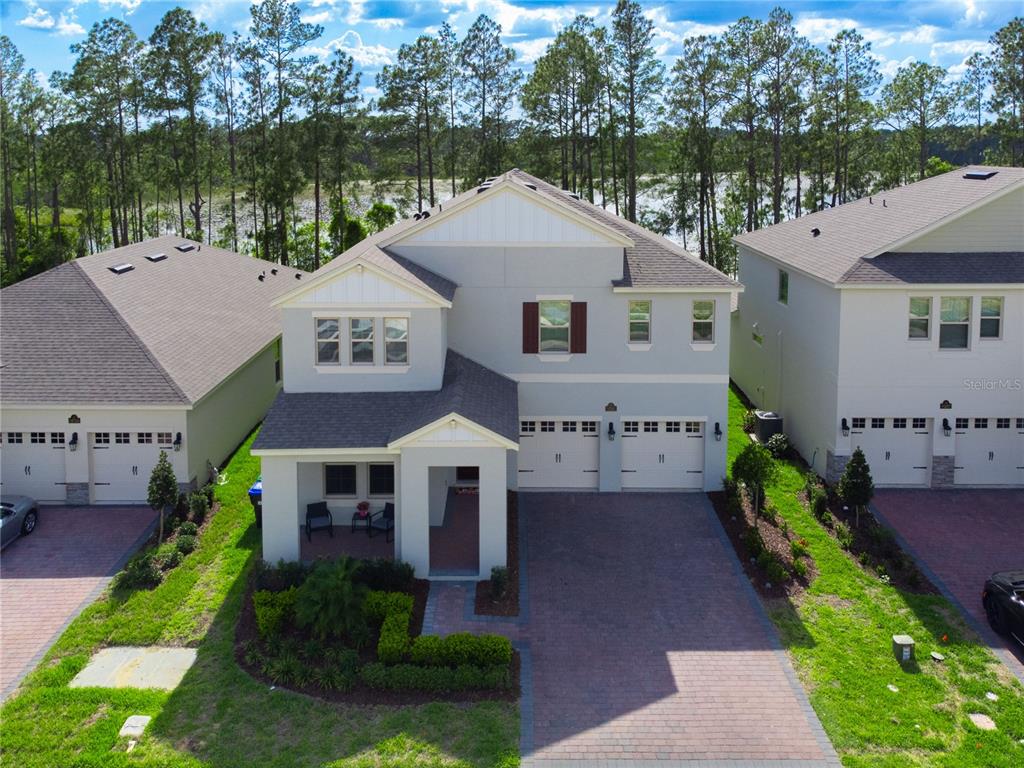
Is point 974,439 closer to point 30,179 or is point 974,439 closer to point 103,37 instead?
point 103,37

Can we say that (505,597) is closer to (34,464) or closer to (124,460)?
(124,460)

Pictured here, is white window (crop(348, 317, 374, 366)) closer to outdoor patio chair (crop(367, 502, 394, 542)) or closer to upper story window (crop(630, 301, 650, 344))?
outdoor patio chair (crop(367, 502, 394, 542))

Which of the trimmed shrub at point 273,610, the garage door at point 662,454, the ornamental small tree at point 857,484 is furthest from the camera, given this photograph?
the garage door at point 662,454

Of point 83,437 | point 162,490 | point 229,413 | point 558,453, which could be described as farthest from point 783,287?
point 83,437

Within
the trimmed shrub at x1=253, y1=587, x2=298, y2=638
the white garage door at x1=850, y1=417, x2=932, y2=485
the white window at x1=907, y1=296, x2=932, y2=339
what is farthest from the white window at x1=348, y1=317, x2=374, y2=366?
the white window at x1=907, y1=296, x2=932, y2=339

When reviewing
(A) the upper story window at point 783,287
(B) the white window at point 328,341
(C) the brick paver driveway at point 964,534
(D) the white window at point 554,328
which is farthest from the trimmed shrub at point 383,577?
(A) the upper story window at point 783,287

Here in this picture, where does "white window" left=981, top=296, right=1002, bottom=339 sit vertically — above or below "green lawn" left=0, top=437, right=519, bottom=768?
above

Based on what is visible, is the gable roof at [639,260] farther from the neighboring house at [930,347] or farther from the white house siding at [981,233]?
the white house siding at [981,233]
